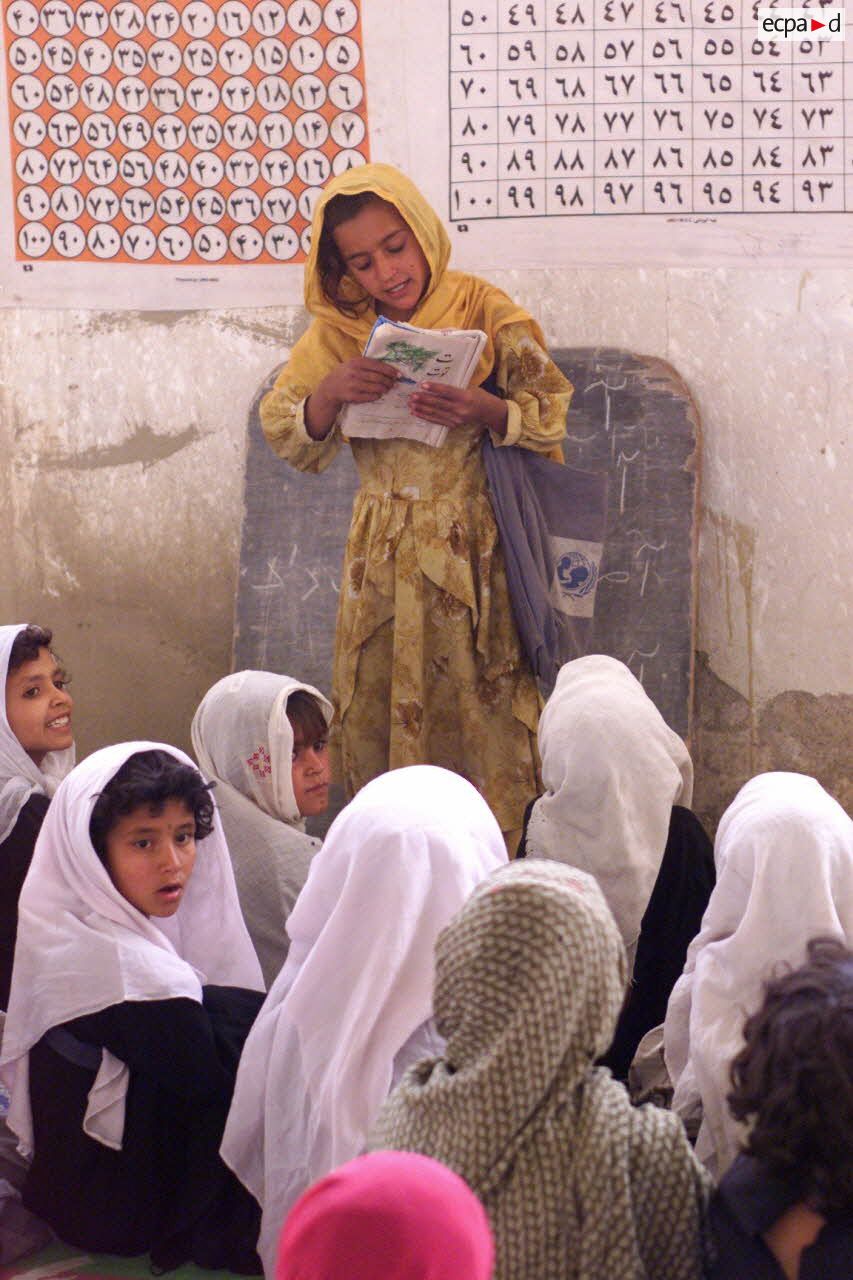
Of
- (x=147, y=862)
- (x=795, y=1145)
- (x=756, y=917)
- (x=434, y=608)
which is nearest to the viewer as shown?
(x=795, y=1145)

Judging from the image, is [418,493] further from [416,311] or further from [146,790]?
[146,790]

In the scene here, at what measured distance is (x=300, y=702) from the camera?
3.21 metres

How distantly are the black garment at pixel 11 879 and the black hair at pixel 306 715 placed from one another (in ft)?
1.79

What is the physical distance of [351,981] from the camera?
7.04 ft

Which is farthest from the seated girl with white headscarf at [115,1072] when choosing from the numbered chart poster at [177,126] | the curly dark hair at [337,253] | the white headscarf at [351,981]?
the numbered chart poster at [177,126]

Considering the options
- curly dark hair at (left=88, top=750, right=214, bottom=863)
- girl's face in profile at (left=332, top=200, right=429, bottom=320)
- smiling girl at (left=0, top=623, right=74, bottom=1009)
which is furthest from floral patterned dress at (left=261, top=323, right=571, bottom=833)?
curly dark hair at (left=88, top=750, right=214, bottom=863)

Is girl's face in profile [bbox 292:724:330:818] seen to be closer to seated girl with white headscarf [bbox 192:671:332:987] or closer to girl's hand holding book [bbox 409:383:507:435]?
seated girl with white headscarf [bbox 192:671:332:987]

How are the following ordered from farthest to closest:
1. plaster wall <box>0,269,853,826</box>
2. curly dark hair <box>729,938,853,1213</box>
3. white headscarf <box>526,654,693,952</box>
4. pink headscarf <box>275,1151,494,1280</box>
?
plaster wall <box>0,269,853,826</box>
white headscarf <box>526,654,693,952</box>
curly dark hair <box>729,938,853,1213</box>
pink headscarf <box>275,1151,494,1280</box>

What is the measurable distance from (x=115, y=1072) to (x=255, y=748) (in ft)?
3.00

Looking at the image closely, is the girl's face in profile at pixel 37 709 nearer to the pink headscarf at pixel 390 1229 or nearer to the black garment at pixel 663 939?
the black garment at pixel 663 939

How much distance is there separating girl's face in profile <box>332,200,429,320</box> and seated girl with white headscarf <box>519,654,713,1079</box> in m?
1.16

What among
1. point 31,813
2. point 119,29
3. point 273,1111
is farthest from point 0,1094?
point 119,29

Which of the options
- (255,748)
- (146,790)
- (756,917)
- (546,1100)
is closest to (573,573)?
(255,748)

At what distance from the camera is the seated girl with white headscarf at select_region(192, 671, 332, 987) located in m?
2.97
